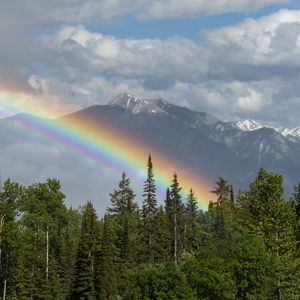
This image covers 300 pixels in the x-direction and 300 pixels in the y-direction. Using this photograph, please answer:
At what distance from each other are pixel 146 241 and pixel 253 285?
4943cm

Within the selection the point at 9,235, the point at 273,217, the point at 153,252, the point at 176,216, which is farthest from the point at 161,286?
the point at 176,216

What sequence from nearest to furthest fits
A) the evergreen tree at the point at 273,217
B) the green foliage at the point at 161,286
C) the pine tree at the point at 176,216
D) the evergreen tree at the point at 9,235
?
the green foliage at the point at 161,286
the evergreen tree at the point at 273,217
the evergreen tree at the point at 9,235
the pine tree at the point at 176,216

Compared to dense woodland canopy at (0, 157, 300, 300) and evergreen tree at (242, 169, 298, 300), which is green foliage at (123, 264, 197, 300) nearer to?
dense woodland canopy at (0, 157, 300, 300)

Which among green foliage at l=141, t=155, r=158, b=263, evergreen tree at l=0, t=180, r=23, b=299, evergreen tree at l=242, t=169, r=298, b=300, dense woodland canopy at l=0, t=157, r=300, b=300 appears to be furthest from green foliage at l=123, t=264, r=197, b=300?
green foliage at l=141, t=155, r=158, b=263

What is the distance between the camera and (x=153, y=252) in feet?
372

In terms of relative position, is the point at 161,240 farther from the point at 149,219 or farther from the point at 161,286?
the point at 161,286

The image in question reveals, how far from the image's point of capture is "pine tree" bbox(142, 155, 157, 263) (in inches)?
4508

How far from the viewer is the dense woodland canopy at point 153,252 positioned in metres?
68.1

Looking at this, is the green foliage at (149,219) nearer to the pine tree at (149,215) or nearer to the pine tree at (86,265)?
the pine tree at (149,215)

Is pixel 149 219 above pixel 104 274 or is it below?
above

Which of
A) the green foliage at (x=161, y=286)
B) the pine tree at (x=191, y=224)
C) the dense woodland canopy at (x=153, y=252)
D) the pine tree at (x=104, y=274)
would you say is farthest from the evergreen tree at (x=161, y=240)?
the green foliage at (x=161, y=286)

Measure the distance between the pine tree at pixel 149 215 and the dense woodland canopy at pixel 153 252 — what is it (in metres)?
0.20

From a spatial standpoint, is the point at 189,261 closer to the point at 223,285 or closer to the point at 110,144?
the point at 223,285

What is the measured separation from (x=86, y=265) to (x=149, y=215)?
96.3 ft
